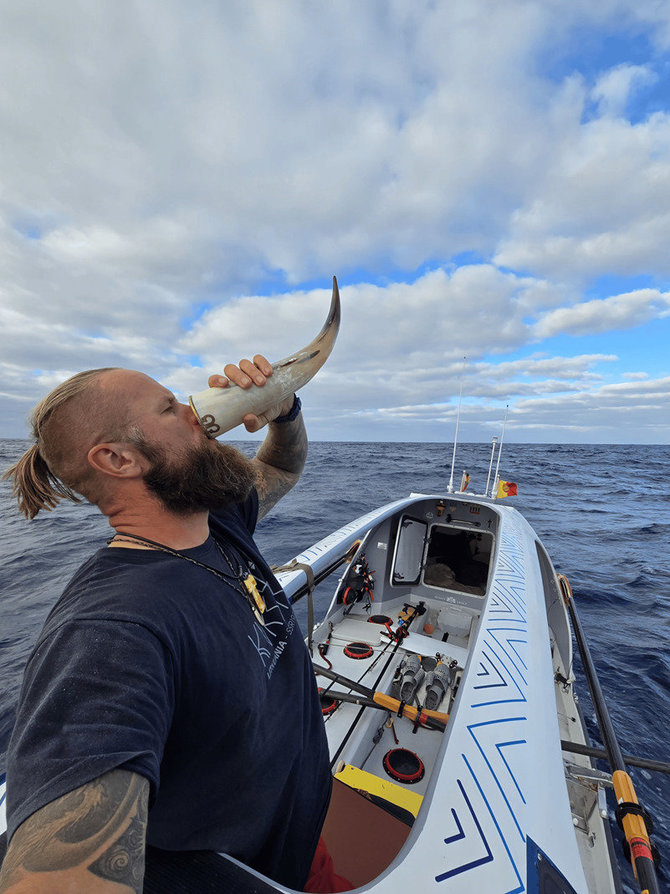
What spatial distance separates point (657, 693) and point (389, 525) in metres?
4.70

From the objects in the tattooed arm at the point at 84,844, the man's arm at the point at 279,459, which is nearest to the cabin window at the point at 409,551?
the man's arm at the point at 279,459

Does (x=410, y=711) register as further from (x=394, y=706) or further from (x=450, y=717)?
(x=450, y=717)

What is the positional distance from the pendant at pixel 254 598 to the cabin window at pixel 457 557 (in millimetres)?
5950

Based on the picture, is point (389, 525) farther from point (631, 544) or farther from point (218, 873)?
point (631, 544)

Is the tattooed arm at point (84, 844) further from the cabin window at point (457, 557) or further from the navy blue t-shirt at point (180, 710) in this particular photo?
the cabin window at point (457, 557)

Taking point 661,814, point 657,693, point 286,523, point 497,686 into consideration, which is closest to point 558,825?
point 497,686

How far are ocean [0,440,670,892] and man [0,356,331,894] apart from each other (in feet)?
14.8

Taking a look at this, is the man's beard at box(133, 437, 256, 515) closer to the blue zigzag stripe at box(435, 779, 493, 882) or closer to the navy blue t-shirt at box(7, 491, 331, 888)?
the navy blue t-shirt at box(7, 491, 331, 888)

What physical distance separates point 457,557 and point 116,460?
710cm

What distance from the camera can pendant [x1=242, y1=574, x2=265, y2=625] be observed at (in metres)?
1.36

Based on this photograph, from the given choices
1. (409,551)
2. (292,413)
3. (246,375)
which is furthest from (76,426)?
(409,551)

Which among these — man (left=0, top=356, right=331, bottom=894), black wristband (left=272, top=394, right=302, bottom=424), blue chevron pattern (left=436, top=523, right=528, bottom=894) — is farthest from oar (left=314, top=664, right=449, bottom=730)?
black wristband (left=272, top=394, right=302, bottom=424)

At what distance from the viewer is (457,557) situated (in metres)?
7.34

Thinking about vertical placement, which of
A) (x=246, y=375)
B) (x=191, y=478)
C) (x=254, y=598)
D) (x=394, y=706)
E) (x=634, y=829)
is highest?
(x=246, y=375)
